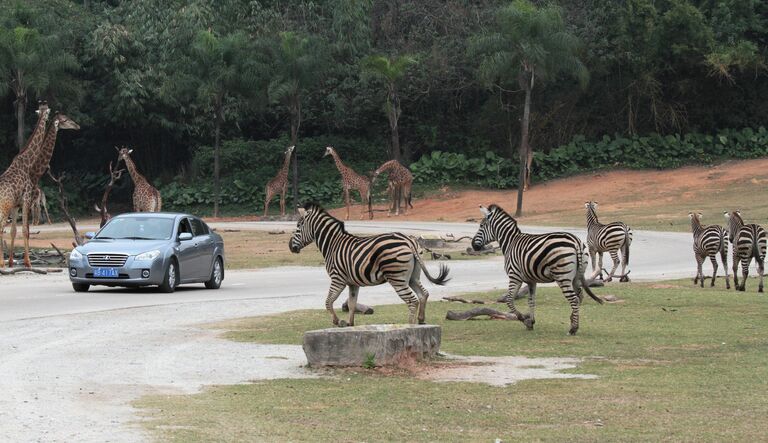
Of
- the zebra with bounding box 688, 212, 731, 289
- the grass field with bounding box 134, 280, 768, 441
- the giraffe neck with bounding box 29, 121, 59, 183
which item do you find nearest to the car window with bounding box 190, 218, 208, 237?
the giraffe neck with bounding box 29, 121, 59, 183

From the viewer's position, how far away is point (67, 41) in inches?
2343

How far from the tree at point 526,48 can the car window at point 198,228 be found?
2776 cm

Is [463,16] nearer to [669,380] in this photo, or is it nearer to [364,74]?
[364,74]

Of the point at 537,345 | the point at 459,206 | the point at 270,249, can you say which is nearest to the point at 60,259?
the point at 270,249

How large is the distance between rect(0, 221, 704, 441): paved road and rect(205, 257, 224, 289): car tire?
1.16ft

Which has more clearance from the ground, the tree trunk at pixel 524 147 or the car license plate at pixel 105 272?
the tree trunk at pixel 524 147

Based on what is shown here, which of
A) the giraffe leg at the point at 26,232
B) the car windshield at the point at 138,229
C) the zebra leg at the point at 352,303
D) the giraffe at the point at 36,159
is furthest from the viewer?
the giraffe at the point at 36,159

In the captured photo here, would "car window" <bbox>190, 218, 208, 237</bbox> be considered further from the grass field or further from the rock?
the rock

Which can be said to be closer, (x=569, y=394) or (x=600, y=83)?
(x=569, y=394)

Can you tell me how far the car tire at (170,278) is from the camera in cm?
2294

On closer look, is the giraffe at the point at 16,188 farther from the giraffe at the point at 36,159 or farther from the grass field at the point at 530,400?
the grass field at the point at 530,400

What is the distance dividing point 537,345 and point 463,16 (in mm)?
50995

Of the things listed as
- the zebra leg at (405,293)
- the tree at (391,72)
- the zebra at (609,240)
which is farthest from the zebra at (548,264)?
the tree at (391,72)

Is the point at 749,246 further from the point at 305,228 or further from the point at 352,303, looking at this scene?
the point at 352,303
